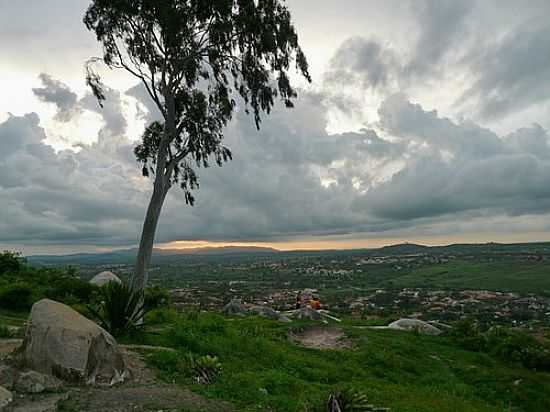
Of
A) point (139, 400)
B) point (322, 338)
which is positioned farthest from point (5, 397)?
point (322, 338)

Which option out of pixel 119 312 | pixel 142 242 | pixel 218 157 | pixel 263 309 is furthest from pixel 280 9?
pixel 263 309

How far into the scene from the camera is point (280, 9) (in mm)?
16984

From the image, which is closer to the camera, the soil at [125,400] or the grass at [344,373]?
the soil at [125,400]

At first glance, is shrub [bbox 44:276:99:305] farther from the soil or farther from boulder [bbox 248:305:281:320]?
the soil

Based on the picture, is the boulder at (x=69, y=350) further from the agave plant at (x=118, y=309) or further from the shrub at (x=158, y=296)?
the shrub at (x=158, y=296)

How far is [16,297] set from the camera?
17766 mm

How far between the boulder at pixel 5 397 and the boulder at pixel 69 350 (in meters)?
0.89

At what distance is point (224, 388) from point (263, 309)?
1492 cm

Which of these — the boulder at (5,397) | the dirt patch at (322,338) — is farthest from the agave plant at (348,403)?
the dirt patch at (322,338)

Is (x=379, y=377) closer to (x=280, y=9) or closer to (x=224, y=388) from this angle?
(x=224, y=388)

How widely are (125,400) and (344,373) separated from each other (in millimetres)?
6218

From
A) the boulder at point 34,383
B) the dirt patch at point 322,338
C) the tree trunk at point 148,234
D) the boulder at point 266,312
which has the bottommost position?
the dirt patch at point 322,338

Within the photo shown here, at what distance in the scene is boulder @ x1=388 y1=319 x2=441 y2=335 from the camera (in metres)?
19.3

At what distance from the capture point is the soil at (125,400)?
249 inches
